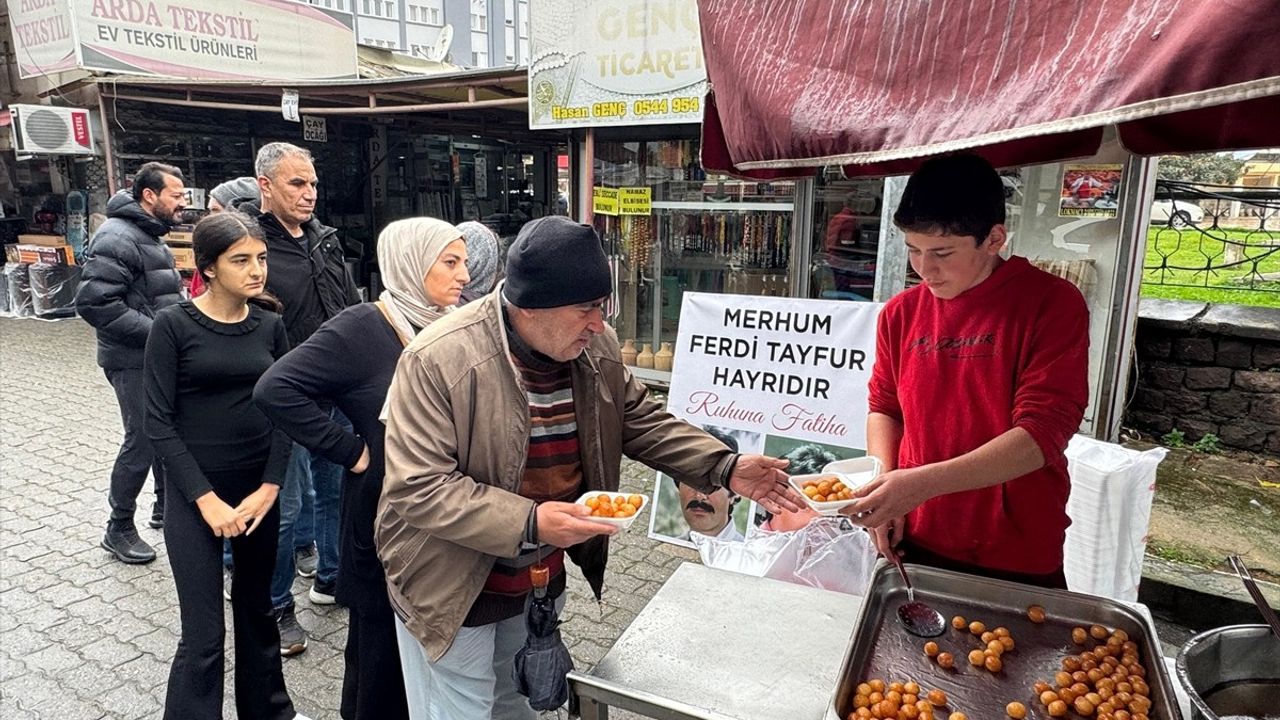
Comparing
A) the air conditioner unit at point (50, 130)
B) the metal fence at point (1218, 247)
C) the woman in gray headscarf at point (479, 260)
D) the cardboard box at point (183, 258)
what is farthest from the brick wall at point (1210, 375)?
the air conditioner unit at point (50, 130)

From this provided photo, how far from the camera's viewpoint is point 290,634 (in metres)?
3.55

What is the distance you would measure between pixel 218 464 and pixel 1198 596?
4393 millimetres

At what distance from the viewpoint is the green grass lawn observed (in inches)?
281

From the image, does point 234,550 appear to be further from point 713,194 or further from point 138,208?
point 713,194

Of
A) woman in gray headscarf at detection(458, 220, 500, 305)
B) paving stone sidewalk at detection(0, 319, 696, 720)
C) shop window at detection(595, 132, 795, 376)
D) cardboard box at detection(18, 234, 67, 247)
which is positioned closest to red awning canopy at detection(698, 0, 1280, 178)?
woman in gray headscarf at detection(458, 220, 500, 305)

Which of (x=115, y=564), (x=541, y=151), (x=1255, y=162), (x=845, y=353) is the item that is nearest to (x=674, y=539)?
(x=845, y=353)

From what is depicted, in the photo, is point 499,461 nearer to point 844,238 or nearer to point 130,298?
point 130,298

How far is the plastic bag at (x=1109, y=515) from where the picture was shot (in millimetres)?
3184

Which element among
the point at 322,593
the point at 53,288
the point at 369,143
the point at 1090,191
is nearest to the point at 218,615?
the point at 322,593

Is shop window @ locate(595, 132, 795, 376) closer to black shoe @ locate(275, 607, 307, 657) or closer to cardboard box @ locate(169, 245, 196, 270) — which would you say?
black shoe @ locate(275, 607, 307, 657)

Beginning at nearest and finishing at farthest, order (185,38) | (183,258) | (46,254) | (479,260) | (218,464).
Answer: (218,464) → (479,260) → (183,258) → (185,38) → (46,254)

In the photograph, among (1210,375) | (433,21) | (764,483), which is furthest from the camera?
(433,21)

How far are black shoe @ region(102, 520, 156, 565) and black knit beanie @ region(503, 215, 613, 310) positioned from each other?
3.71 metres

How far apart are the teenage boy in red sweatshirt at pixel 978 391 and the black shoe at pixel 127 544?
4156 mm
